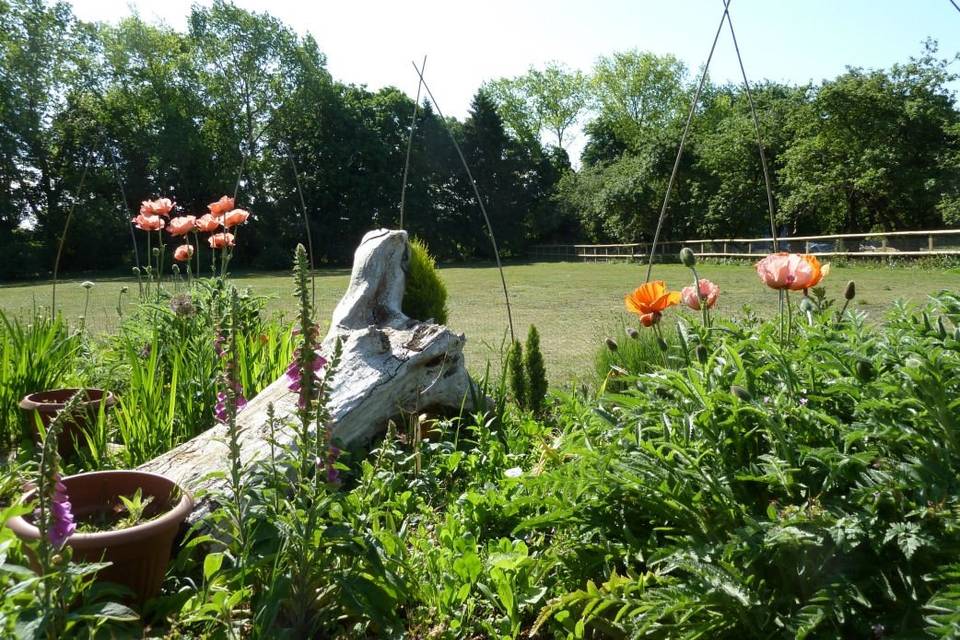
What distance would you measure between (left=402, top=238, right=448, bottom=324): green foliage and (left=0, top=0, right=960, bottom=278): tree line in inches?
686

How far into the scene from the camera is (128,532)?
158cm

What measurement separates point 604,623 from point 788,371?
75 cm

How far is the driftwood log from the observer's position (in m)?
2.43

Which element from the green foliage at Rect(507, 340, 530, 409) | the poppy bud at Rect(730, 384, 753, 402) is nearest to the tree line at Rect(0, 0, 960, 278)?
the green foliage at Rect(507, 340, 530, 409)

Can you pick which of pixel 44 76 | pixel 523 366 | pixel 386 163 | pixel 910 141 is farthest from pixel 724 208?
pixel 44 76

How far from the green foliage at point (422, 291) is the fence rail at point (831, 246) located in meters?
8.17

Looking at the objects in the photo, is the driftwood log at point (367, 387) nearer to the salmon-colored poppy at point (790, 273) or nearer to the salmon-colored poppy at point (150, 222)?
the salmon-colored poppy at point (150, 222)

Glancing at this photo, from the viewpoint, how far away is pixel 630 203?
2808 cm

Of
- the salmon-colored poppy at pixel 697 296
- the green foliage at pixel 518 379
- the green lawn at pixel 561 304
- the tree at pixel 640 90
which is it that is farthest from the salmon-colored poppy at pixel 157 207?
the tree at pixel 640 90

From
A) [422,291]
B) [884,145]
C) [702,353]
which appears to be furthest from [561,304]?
[884,145]

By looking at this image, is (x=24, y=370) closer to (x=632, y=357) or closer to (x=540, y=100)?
(x=632, y=357)

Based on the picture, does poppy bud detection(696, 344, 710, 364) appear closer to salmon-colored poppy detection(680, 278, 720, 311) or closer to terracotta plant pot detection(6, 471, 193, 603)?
salmon-colored poppy detection(680, 278, 720, 311)

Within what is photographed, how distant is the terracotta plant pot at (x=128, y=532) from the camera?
1561 millimetres

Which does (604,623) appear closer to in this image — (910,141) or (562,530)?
(562,530)
